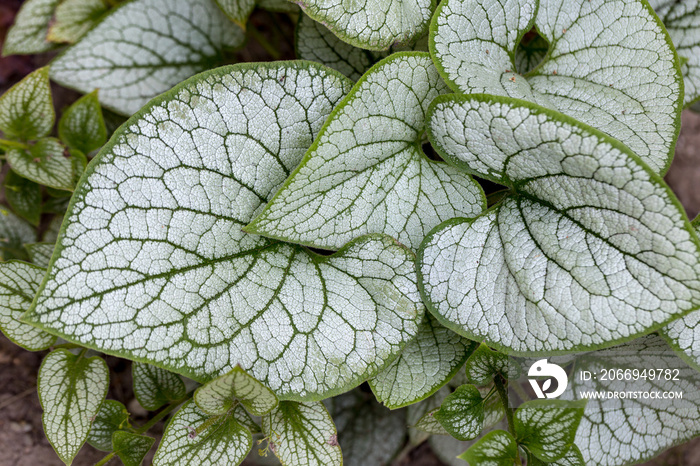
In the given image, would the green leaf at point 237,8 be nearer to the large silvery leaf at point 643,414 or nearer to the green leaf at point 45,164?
the green leaf at point 45,164

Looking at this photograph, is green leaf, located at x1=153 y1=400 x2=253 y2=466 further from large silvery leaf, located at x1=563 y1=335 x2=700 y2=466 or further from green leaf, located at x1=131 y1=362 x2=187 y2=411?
large silvery leaf, located at x1=563 y1=335 x2=700 y2=466

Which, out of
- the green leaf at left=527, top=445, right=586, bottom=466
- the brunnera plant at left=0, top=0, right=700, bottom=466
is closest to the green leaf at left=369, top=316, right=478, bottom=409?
the brunnera plant at left=0, top=0, right=700, bottom=466

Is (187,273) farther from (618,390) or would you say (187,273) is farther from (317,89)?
(618,390)

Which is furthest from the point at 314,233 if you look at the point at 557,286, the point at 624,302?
the point at 624,302

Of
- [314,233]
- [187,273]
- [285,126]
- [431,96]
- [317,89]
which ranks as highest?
[431,96]

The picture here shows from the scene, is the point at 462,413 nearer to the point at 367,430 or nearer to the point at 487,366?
the point at 487,366

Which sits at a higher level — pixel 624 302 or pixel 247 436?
pixel 624 302
